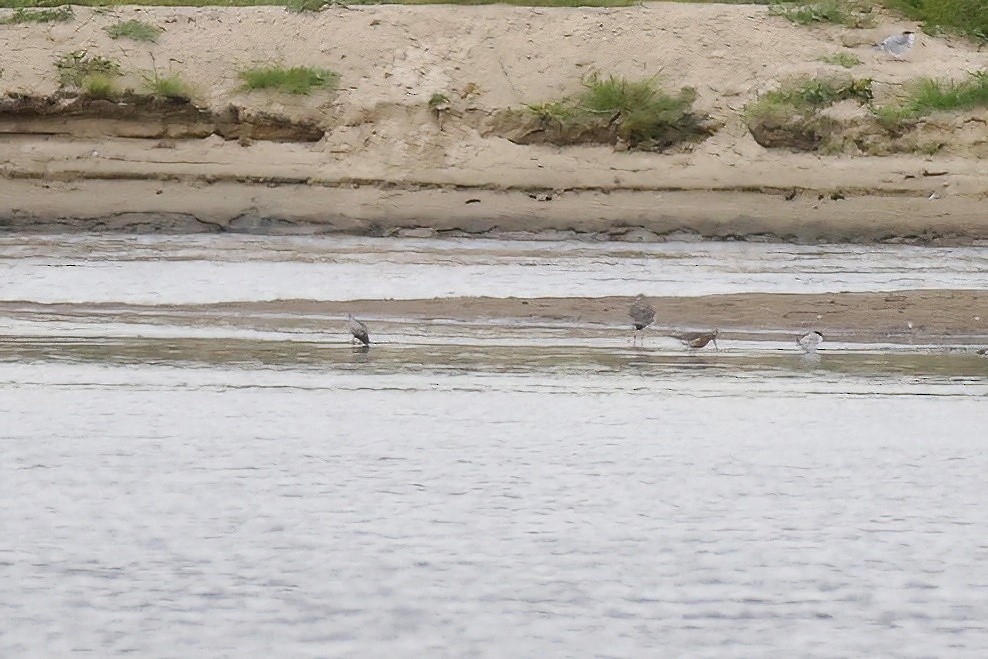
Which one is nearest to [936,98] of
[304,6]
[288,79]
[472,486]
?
[288,79]

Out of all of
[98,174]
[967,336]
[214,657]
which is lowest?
[214,657]

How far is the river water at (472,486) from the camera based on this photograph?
22.8 ft

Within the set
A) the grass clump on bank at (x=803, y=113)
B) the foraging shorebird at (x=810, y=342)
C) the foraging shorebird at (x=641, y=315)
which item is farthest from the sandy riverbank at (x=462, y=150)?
the foraging shorebird at (x=810, y=342)

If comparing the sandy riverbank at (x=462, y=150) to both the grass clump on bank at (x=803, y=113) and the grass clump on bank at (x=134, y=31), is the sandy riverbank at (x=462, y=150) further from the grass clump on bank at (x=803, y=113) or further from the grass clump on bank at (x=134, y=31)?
the grass clump on bank at (x=803, y=113)

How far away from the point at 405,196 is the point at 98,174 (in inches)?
130

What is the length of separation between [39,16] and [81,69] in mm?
1519


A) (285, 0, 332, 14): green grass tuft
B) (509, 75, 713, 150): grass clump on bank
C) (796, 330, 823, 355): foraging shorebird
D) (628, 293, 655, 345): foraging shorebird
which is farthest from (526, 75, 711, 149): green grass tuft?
(796, 330, 823, 355): foraging shorebird

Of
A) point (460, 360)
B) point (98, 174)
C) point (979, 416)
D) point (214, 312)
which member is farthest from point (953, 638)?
point (98, 174)

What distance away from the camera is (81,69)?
722 inches

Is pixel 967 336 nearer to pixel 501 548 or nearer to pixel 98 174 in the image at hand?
pixel 501 548

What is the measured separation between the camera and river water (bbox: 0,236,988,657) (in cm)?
695

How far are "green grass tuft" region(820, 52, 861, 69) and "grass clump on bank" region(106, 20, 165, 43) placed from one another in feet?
25.4

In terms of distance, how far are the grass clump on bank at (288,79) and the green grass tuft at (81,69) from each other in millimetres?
1470

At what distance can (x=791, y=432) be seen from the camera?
1026 centimetres
